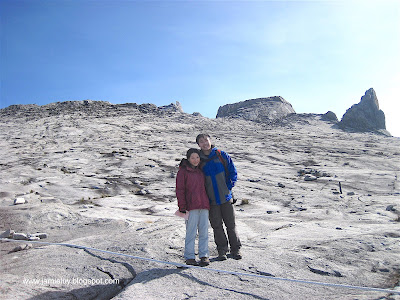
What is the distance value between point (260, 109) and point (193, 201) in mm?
40481

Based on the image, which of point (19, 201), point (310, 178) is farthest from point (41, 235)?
point (310, 178)

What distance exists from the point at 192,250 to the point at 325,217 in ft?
16.2

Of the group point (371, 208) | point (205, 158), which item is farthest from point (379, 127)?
point (205, 158)

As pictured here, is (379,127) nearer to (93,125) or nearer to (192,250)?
(93,125)

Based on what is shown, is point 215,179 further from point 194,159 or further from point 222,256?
point 222,256

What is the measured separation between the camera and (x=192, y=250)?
4.30 meters

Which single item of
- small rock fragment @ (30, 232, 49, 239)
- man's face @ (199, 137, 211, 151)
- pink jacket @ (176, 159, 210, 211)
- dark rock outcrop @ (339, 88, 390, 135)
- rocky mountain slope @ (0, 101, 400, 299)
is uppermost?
dark rock outcrop @ (339, 88, 390, 135)

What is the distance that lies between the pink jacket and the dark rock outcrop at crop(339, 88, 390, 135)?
3340 cm

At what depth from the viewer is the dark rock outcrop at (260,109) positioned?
3958 centimetres

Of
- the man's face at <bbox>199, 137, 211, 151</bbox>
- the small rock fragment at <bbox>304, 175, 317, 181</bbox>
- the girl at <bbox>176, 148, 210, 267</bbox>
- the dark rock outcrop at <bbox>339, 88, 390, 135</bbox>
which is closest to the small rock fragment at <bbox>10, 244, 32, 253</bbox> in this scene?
the girl at <bbox>176, 148, 210, 267</bbox>

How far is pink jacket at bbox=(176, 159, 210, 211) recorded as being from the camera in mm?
4375

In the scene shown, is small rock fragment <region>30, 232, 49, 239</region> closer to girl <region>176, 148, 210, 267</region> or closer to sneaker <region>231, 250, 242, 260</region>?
girl <region>176, 148, 210, 267</region>

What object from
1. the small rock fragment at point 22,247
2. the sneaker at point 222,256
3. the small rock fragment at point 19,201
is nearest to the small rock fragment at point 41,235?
the small rock fragment at point 22,247

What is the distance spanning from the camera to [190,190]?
443cm
